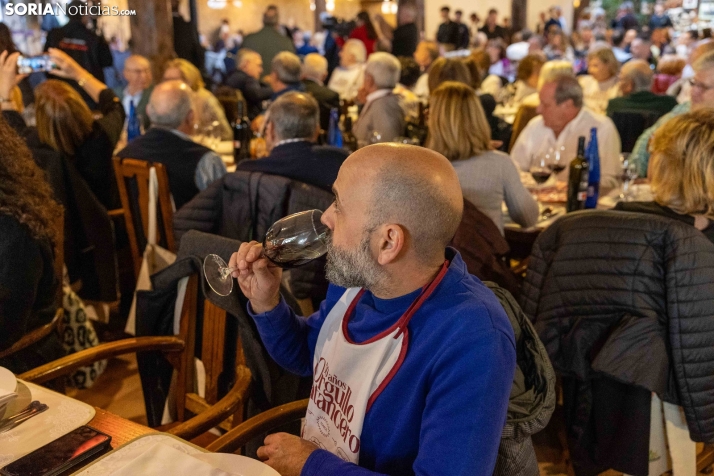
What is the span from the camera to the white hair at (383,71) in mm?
4926

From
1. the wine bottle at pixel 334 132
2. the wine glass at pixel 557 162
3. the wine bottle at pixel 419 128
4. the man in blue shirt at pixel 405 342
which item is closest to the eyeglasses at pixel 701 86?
the wine glass at pixel 557 162

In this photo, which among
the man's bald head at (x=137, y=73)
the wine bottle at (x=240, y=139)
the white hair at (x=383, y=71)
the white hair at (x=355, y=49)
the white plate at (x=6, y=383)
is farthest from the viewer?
the white hair at (x=355, y=49)

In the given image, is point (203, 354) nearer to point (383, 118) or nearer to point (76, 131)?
point (76, 131)

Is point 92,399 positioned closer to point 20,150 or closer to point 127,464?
point 20,150

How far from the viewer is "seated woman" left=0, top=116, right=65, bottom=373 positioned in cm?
186

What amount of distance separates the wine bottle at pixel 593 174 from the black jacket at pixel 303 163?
1.05 meters

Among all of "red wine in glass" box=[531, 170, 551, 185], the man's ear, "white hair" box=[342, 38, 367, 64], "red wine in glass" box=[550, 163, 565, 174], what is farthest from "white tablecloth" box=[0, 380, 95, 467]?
"white hair" box=[342, 38, 367, 64]

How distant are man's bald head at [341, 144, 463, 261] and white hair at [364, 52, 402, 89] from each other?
12.6ft

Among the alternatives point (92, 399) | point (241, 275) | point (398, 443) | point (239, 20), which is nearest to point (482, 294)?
point (398, 443)

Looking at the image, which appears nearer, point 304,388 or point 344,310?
point 344,310

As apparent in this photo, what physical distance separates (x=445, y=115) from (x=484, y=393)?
6.34 ft

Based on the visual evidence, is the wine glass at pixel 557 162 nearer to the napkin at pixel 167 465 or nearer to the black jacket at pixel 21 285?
the black jacket at pixel 21 285

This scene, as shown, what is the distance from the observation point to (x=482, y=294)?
122 cm

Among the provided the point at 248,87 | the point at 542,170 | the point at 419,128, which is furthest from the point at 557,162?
the point at 248,87
